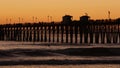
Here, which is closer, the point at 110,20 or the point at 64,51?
the point at 64,51

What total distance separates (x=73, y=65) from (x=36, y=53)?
15227 millimetres

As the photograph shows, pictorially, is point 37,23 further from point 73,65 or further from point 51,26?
point 73,65

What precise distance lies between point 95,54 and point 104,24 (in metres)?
23.1

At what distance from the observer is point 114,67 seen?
1702 inches

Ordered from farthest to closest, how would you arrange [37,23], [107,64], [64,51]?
[37,23]
[64,51]
[107,64]

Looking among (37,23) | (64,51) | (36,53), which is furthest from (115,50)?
(37,23)

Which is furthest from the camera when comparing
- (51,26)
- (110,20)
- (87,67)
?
(51,26)

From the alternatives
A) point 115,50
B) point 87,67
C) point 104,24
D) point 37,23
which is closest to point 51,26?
point 37,23

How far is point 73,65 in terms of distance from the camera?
45.2 m

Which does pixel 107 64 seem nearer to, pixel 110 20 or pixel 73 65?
pixel 73 65

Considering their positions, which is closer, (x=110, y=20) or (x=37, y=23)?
(x=110, y=20)

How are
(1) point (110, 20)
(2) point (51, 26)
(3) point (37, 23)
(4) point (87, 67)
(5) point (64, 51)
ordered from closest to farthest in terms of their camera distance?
(4) point (87, 67)
(5) point (64, 51)
(1) point (110, 20)
(2) point (51, 26)
(3) point (37, 23)

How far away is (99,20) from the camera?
273ft

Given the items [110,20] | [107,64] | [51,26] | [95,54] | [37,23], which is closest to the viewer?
[107,64]
